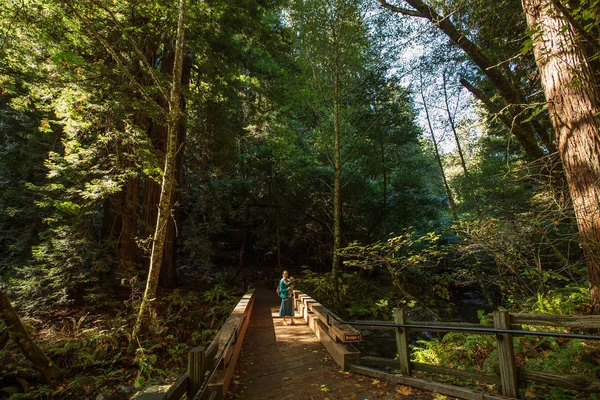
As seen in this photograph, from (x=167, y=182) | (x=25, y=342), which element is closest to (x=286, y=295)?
(x=167, y=182)

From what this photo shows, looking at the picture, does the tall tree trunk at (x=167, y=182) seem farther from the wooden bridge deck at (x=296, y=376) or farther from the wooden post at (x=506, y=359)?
the wooden post at (x=506, y=359)

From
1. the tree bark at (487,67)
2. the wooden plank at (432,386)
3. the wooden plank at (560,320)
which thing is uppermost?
the tree bark at (487,67)

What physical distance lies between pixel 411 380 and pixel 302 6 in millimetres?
12343

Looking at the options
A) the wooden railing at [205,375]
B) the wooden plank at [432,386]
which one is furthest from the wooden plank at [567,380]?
the wooden railing at [205,375]

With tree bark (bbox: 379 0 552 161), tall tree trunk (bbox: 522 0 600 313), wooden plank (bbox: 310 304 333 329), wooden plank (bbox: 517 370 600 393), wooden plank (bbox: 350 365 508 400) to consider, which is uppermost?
tree bark (bbox: 379 0 552 161)

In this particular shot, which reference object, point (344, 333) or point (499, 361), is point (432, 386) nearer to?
point (499, 361)

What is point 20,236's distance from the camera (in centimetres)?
1119

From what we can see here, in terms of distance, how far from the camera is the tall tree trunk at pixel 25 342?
6.30m

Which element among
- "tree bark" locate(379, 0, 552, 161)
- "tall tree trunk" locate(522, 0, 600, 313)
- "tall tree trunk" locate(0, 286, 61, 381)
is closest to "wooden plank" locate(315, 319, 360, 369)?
"tall tree trunk" locate(522, 0, 600, 313)

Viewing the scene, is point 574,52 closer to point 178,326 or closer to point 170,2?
point 170,2

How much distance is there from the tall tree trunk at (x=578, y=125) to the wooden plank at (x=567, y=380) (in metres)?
1.26

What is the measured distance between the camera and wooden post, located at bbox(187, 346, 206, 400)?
9.89 ft

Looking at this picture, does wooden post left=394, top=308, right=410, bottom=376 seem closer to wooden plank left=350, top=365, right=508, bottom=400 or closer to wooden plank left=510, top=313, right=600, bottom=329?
wooden plank left=350, top=365, right=508, bottom=400

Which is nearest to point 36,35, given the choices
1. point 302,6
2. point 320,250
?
point 302,6
